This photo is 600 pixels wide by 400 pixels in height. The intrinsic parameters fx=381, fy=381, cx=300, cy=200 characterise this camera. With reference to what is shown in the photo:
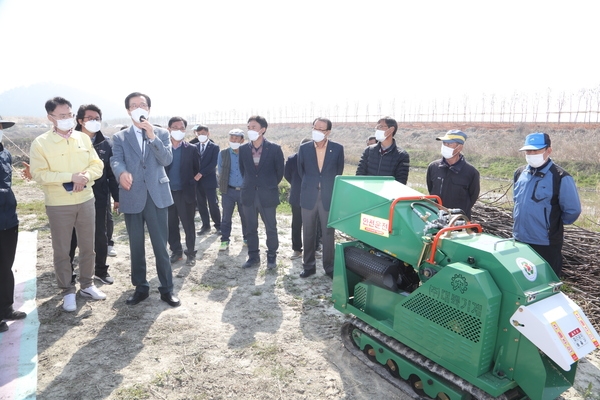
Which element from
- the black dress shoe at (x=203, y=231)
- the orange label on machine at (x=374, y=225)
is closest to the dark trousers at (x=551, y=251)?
the orange label on machine at (x=374, y=225)

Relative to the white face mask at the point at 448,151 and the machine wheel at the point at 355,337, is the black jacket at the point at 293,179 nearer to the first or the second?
the white face mask at the point at 448,151

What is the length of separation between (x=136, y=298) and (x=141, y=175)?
1.47 meters

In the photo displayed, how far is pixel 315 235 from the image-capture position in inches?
212

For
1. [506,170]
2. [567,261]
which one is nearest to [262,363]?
[567,261]

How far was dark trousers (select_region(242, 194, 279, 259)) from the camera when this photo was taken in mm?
5711

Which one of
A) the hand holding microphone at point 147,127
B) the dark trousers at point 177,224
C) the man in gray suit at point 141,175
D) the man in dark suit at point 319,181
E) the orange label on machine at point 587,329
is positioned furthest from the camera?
the dark trousers at point 177,224

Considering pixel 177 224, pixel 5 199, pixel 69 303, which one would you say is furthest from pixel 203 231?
pixel 5 199

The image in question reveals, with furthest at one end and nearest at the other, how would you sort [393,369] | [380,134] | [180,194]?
[180,194], [380,134], [393,369]

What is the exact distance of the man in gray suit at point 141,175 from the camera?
405cm

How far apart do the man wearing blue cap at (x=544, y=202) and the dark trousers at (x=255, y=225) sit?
3219 millimetres

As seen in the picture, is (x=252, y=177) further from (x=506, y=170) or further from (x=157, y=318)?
(x=506, y=170)

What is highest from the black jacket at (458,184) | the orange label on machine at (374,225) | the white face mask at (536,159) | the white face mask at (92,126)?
the white face mask at (92,126)

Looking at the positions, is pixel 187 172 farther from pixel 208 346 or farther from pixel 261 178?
pixel 208 346

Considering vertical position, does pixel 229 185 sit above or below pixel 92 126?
below
